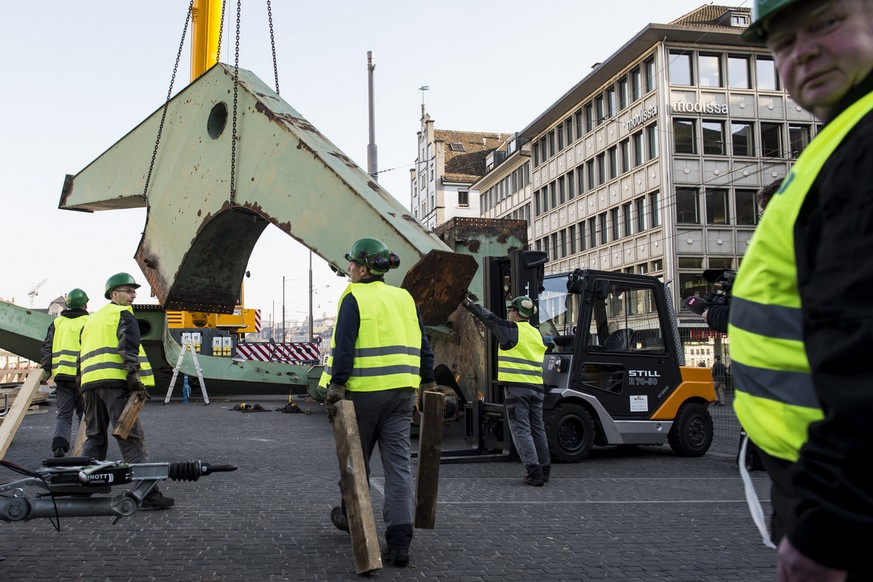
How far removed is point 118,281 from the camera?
7125 millimetres

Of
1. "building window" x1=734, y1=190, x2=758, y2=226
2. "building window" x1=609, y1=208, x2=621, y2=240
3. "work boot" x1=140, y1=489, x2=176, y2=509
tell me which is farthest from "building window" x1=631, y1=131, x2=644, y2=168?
"work boot" x1=140, y1=489, x2=176, y2=509

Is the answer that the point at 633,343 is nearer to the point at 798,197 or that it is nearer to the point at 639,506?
the point at 639,506

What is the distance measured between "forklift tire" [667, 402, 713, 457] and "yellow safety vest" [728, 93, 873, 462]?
943 cm

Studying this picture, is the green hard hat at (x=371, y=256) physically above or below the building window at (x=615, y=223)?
below

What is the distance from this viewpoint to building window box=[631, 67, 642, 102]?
37500 mm

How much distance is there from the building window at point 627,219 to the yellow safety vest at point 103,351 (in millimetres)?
33940

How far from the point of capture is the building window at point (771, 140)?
36750 millimetres

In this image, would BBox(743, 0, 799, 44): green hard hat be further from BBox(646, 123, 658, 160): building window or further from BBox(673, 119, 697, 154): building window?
BBox(646, 123, 658, 160): building window

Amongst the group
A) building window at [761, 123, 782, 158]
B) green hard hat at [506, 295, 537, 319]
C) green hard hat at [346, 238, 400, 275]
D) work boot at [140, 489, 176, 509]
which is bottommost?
work boot at [140, 489, 176, 509]

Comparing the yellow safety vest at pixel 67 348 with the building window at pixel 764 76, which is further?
the building window at pixel 764 76

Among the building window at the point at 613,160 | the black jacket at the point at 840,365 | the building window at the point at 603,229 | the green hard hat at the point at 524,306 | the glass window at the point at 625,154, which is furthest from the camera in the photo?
the building window at the point at 603,229

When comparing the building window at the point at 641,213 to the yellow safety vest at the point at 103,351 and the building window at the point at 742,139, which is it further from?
the yellow safety vest at the point at 103,351

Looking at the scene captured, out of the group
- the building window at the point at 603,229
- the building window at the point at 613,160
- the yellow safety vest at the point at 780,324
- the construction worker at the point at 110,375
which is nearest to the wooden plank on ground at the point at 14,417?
the construction worker at the point at 110,375

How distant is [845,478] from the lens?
1305 millimetres
